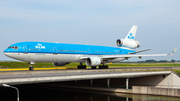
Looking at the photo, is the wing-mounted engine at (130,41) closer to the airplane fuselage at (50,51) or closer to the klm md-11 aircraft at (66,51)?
the klm md-11 aircraft at (66,51)

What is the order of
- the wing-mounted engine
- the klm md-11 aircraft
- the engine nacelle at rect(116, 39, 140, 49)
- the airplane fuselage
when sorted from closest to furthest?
the airplane fuselage < the klm md-11 aircraft < the engine nacelle at rect(116, 39, 140, 49) < the wing-mounted engine

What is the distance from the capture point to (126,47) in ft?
170

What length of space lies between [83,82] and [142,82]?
38.6ft

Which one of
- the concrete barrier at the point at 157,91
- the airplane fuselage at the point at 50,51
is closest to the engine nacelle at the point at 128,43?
the airplane fuselage at the point at 50,51

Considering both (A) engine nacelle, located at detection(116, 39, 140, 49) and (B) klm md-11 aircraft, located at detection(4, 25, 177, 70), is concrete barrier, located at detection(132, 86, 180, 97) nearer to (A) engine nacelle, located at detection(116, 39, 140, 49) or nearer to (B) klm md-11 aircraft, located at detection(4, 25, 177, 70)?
(B) klm md-11 aircraft, located at detection(4, 25, 177, 70)

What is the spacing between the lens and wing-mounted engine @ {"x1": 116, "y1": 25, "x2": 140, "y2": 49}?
167ft

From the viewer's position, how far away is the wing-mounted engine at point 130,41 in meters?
50.8

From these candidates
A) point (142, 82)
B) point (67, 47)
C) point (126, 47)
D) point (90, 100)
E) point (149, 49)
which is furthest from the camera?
point (126, 47)

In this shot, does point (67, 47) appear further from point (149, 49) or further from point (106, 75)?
point (149, 49)

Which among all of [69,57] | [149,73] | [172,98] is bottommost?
[172,98]

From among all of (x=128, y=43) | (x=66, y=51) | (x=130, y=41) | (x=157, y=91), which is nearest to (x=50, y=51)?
(x=66, y=51)

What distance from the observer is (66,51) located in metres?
38.4

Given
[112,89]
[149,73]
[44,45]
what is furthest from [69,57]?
[149,73]

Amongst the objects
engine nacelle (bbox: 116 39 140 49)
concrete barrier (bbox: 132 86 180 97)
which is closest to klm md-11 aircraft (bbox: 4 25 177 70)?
engine nacelle (bbox: 116 39 140 49)
